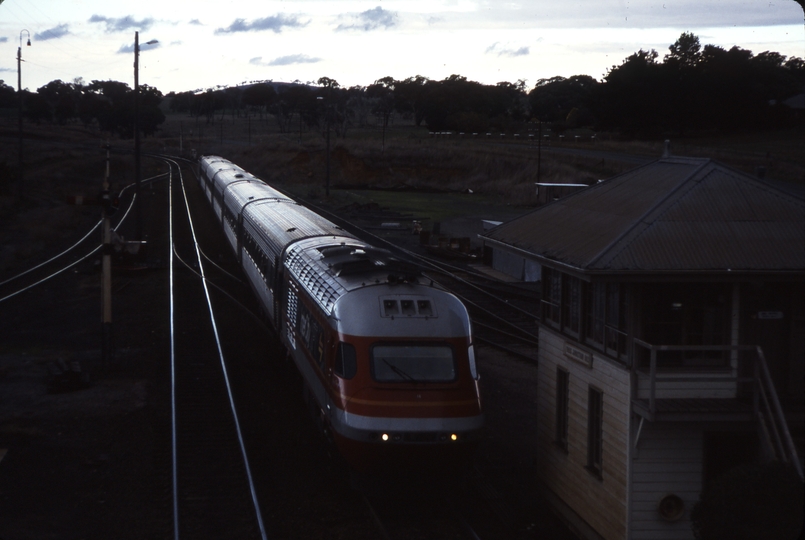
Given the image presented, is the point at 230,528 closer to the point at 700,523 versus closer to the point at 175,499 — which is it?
the point at 175,499

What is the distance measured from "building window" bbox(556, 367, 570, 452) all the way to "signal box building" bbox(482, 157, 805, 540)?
0.92 meters

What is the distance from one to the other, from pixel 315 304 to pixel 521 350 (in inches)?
337

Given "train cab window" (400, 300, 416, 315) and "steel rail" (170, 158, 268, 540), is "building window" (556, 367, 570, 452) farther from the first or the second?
"steel rail" (170, 158, 268, 540)

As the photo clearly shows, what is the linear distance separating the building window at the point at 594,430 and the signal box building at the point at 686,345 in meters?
0.01

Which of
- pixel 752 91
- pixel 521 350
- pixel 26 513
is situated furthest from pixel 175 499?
pixel 752 91

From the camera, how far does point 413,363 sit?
1089 centimetres

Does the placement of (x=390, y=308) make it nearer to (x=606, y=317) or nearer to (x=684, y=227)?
(x=606, y=317)

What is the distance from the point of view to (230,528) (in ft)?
34.6

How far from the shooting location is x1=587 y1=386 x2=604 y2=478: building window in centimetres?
1007

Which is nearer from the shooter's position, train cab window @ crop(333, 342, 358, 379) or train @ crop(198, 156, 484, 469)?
train @ crop(198, 156, 484, 469)

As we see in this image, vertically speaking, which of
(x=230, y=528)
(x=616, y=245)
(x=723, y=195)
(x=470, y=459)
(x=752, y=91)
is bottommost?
(x=230, y=528)

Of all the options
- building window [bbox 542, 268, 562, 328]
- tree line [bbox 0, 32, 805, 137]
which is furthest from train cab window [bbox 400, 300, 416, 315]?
tree line [bbox 0, 32, 805, 137]

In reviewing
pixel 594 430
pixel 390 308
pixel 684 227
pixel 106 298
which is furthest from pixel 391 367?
pixel 106 298

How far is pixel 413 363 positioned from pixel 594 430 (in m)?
2.52
